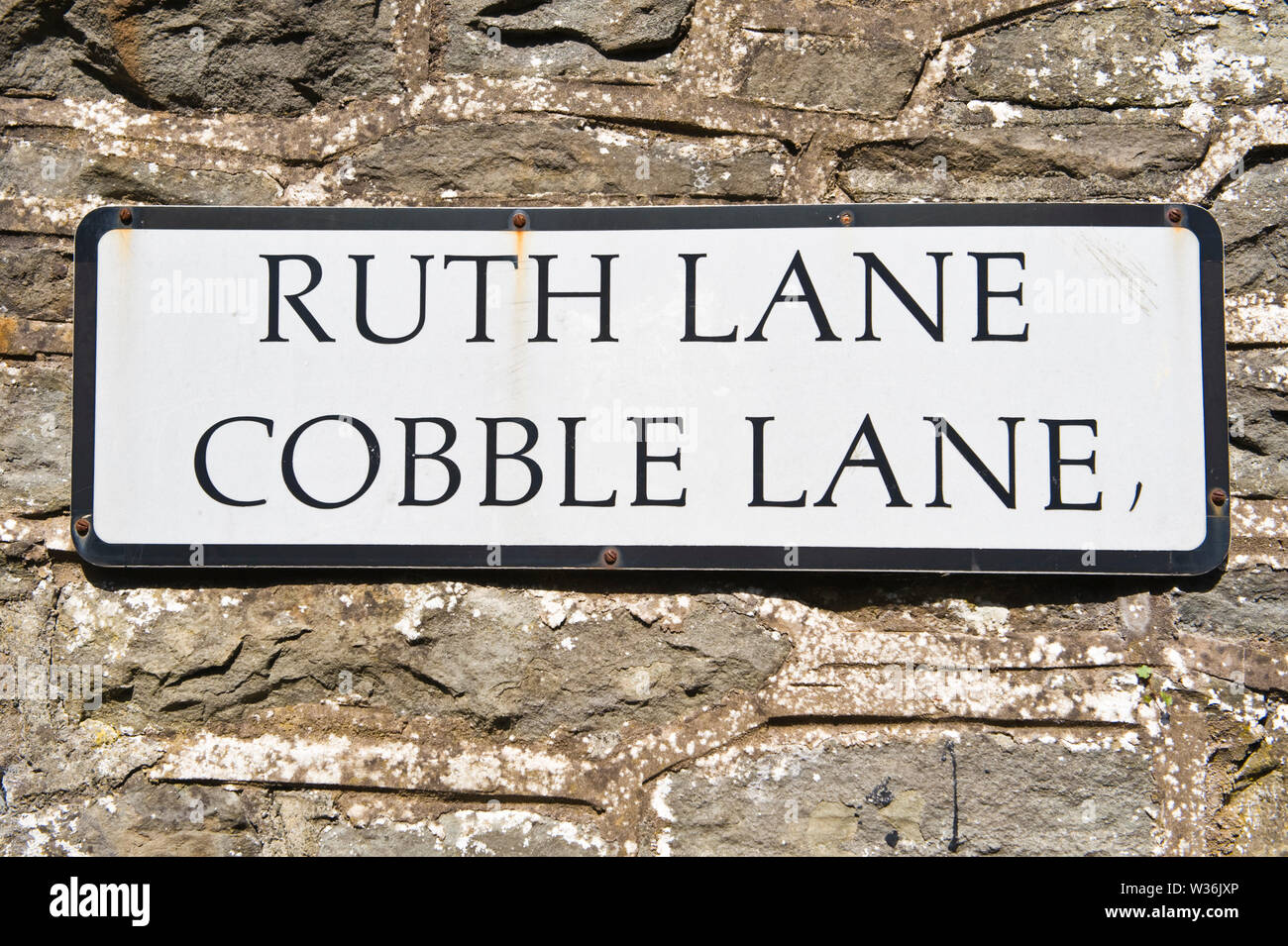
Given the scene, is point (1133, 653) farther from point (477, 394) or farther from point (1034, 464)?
point (477, 394)

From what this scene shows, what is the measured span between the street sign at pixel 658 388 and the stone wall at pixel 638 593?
5cm

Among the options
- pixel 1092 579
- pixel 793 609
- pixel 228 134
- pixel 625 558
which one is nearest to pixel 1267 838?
pixel 1092 579

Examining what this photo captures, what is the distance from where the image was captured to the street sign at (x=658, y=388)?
114cm

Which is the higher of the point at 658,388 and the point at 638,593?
the point at 658,388

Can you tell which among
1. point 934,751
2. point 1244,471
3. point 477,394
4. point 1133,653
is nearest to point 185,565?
point 477,394

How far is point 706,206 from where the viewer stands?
117 cm

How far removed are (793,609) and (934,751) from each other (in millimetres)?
248

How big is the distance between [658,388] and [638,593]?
0.27m

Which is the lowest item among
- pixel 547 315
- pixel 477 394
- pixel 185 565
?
pixel 185 565

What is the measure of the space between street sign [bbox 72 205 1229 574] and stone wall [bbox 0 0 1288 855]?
5 centimetres

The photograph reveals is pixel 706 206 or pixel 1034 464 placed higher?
pixel 706 206

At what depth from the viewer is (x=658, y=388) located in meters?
1.16

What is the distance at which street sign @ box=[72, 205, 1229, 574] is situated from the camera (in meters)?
1.14

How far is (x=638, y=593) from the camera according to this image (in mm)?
1166
